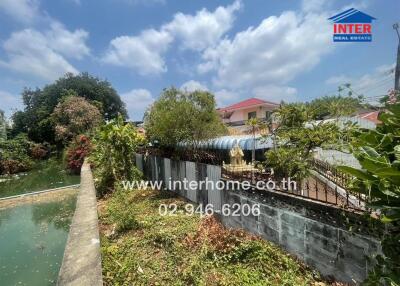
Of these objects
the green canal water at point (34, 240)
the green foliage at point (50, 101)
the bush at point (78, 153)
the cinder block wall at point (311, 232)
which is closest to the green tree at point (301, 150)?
the cinder block wall at point (311, 232)

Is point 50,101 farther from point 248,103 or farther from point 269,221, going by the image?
point 269,221

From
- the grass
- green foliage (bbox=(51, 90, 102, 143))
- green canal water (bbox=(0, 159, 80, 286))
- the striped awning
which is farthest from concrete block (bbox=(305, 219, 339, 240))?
green foliage (bbox=(51, 90, 102, 143))

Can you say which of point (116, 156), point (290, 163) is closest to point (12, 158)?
point (116, 156)

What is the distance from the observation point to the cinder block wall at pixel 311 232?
10.8 feet

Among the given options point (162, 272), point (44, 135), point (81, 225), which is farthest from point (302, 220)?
point (44, 135)

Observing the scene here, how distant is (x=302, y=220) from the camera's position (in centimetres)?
411

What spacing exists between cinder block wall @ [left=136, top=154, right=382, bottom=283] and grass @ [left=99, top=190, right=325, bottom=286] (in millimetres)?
221

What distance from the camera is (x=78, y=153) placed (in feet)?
66.3

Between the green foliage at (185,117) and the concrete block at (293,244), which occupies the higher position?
the green foliage at (185,117)

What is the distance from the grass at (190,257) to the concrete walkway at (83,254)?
37 cm

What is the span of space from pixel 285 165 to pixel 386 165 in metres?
4.29

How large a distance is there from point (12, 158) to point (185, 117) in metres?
21.2

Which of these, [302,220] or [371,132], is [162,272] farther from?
[371,132]

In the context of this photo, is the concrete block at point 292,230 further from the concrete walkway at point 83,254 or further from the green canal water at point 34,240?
the green canal water at point 34,240
